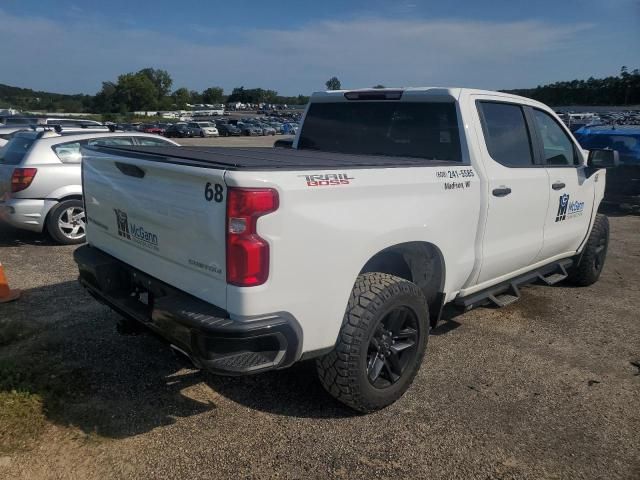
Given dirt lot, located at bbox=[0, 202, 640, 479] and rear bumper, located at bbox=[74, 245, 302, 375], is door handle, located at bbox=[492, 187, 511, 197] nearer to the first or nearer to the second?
dirt lot, located at bbox=[0, 202, 640, 479]

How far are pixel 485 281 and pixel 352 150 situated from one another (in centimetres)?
153

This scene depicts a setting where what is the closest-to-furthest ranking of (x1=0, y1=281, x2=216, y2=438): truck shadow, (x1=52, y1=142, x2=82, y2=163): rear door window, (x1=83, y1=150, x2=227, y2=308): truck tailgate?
1. (x1=83, y1=150, x2=227, y2=308): truck tailgate
2. (x1=0, y1=281, x2=216, y2=438): truck shadow
3. (x1=52, y1=142, x2=82, y2=163): rear door window

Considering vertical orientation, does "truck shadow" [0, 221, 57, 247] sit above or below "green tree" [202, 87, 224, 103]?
below

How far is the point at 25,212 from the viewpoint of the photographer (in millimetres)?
6816

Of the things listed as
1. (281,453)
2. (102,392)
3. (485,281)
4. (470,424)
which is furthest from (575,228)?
(102,392)

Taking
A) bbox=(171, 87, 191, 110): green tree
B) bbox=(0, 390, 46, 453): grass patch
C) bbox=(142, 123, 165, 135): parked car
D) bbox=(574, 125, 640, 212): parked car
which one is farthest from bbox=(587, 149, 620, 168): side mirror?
bbox=(171, 87, 191, 110): green tree

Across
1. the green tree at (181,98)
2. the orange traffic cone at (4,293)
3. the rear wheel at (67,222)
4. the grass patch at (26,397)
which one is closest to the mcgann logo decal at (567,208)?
the grass patch at (26,397)

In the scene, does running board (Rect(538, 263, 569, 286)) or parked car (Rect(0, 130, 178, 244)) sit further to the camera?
parked car (Rect(0, 130, 178, 244))

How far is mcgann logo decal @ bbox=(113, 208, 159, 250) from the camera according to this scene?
2.97m

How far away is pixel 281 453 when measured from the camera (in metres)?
2.82

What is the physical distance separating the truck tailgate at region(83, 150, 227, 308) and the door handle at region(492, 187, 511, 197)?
2.14 m

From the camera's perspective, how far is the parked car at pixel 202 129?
51.2m

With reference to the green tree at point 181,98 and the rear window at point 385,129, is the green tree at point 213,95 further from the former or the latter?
the rear window at point 385,129

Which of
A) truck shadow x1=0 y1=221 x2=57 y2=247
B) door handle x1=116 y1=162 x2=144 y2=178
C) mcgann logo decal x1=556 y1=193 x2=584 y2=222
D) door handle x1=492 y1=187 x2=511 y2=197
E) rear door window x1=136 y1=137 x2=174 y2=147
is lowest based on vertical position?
truck shadow x1=0 y1=221 x2=57 y2=247
